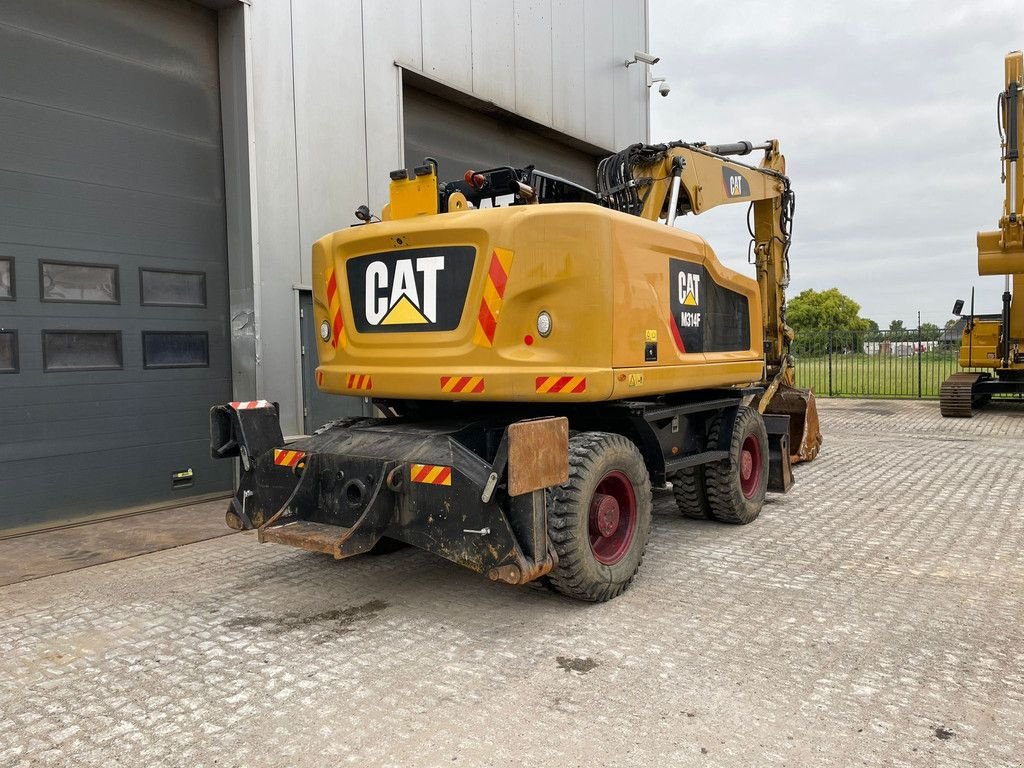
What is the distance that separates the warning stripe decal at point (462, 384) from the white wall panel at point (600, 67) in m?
9.25

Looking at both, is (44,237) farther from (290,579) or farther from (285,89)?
(290,579)

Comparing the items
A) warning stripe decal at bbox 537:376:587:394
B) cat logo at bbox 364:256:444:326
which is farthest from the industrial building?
warning stripe decal at bbox 537:376:587:394

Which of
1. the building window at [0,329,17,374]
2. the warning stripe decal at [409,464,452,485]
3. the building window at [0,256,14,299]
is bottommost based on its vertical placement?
the warning stripe decal at [409,464,452,485]

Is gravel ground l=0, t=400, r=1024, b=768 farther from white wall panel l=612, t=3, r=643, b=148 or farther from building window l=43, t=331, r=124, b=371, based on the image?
white wall panel l=612, t=3, r=643, b=148

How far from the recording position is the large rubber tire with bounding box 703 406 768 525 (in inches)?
262

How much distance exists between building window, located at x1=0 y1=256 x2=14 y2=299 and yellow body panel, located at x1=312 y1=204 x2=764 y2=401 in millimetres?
3235

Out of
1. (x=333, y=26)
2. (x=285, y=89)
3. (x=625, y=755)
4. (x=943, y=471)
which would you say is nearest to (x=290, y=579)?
(x=625, y=755)

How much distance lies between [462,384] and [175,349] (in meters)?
4.18

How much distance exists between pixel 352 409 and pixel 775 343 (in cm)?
513

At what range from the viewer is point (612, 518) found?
4930 mm

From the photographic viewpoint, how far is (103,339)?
7.07 metres

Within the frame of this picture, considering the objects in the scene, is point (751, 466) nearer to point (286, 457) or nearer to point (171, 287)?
point (286, 457)

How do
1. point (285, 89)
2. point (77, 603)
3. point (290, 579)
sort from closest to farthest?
point (77, 603) → point (290, 579) → point (285, 89)

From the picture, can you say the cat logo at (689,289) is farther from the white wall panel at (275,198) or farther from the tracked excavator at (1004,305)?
the tracked excavator at (1004,305)
